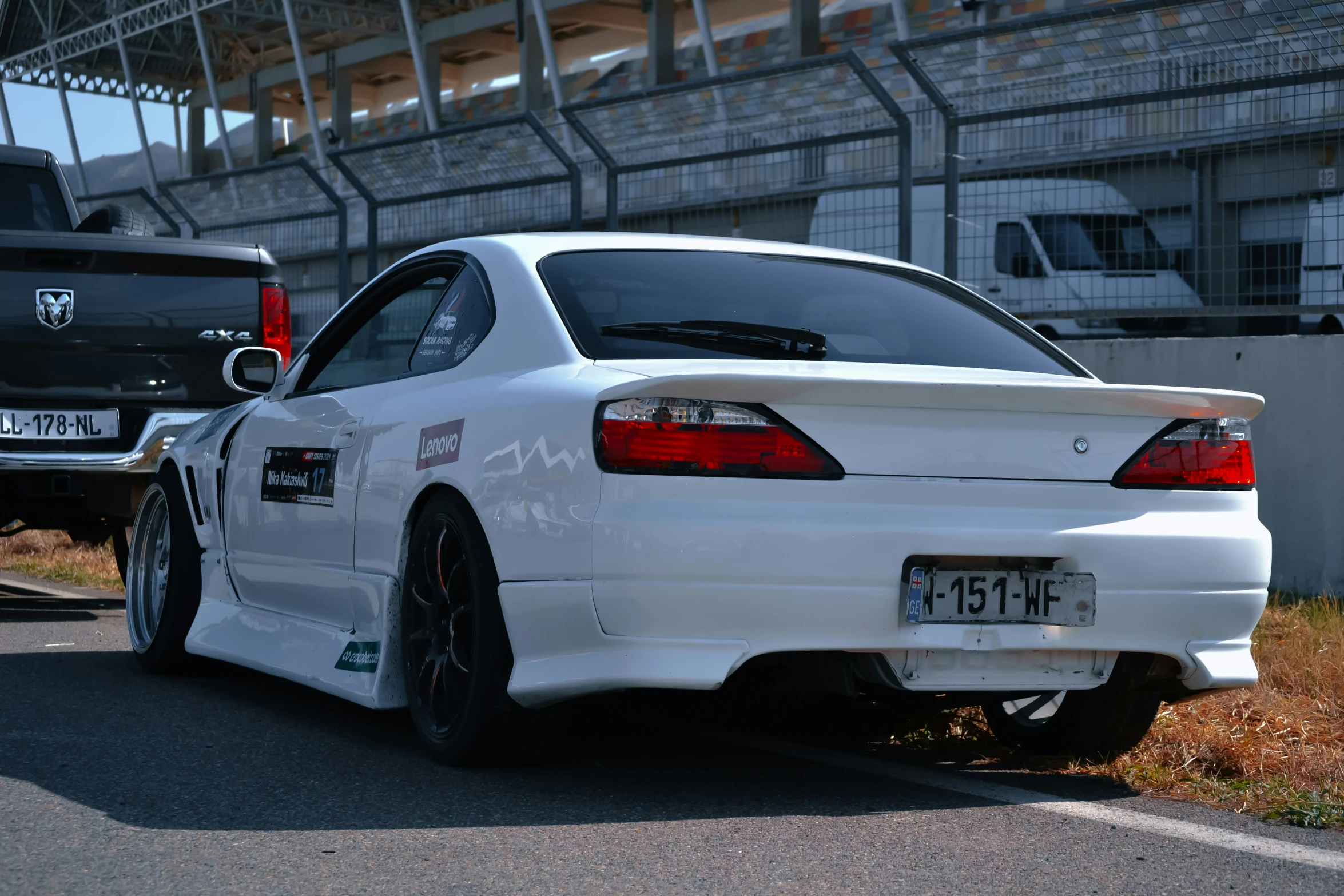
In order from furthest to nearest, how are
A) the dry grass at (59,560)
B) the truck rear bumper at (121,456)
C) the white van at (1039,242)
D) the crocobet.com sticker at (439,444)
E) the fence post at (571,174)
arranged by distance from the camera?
the fence post at (571,174) → the dry grass at (59,560) → the white van at (1039,242) → the truck rear bumper at (121,456) → the crocobet.com sticker at (439,444)

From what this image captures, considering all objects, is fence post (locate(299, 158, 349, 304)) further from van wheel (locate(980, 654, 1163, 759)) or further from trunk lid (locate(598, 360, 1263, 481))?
trunk lid (locate(598, 360, 1263, 481))

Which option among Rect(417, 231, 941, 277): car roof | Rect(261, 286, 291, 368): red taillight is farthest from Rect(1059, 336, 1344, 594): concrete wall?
Rect(261, 286, 291, 368): red taillight

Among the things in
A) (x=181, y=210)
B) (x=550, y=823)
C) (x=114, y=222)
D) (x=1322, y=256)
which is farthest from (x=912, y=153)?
(x=181, y=210)

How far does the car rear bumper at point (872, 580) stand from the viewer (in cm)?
377

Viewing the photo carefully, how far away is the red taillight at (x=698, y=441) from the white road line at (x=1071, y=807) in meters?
0.96

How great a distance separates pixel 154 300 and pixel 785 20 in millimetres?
29550

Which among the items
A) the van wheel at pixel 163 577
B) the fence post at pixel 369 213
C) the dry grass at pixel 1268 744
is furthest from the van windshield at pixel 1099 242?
the fence post at pixel 369 213

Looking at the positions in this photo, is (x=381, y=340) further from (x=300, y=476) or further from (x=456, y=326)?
(x=456, y=326)

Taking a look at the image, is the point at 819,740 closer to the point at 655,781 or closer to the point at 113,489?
the point at 655,781

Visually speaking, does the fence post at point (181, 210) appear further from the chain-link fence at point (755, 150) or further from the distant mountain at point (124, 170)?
the distant mountain at point (124, 170)

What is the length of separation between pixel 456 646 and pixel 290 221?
34.9 ft

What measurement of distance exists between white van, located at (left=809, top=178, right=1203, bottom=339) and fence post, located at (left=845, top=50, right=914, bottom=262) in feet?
0.24

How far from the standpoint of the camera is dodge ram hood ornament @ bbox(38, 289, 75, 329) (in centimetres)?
763

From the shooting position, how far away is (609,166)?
11.0 m
